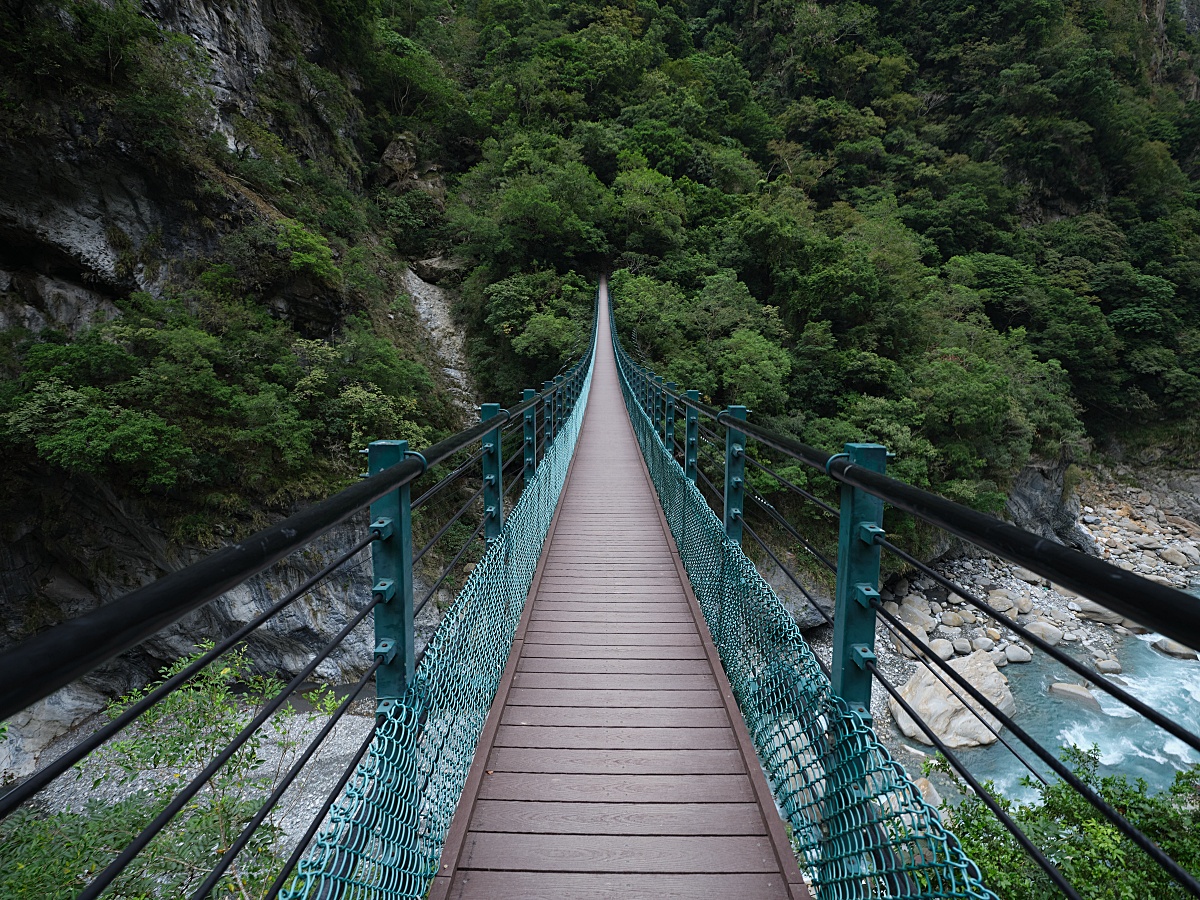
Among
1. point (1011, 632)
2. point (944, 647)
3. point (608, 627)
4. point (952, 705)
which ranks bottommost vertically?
point (944, 647)

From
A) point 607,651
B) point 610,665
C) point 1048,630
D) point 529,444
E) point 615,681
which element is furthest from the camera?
point 1048,630

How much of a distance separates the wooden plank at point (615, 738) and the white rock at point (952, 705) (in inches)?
352

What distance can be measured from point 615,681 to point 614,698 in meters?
0.13

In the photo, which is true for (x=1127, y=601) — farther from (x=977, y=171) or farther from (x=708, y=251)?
(x=977, y=171)

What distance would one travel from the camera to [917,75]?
31.3 metres

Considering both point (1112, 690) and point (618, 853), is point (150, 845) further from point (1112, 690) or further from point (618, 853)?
point (1112, 690)

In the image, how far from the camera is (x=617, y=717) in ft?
7.77

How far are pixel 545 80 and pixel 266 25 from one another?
1200 cm

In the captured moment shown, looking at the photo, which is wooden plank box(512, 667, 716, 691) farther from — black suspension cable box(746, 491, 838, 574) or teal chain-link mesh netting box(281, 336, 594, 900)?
black suspension cable box(746, 491, 838, 574)

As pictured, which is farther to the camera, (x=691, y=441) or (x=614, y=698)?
(x=691, y=441)

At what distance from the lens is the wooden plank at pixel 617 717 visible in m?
2.32

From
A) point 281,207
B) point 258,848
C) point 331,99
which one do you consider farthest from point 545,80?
point 258,848

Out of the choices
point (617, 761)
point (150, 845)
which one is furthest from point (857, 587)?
point (150, 845)

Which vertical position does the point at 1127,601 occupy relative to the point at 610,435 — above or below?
above
